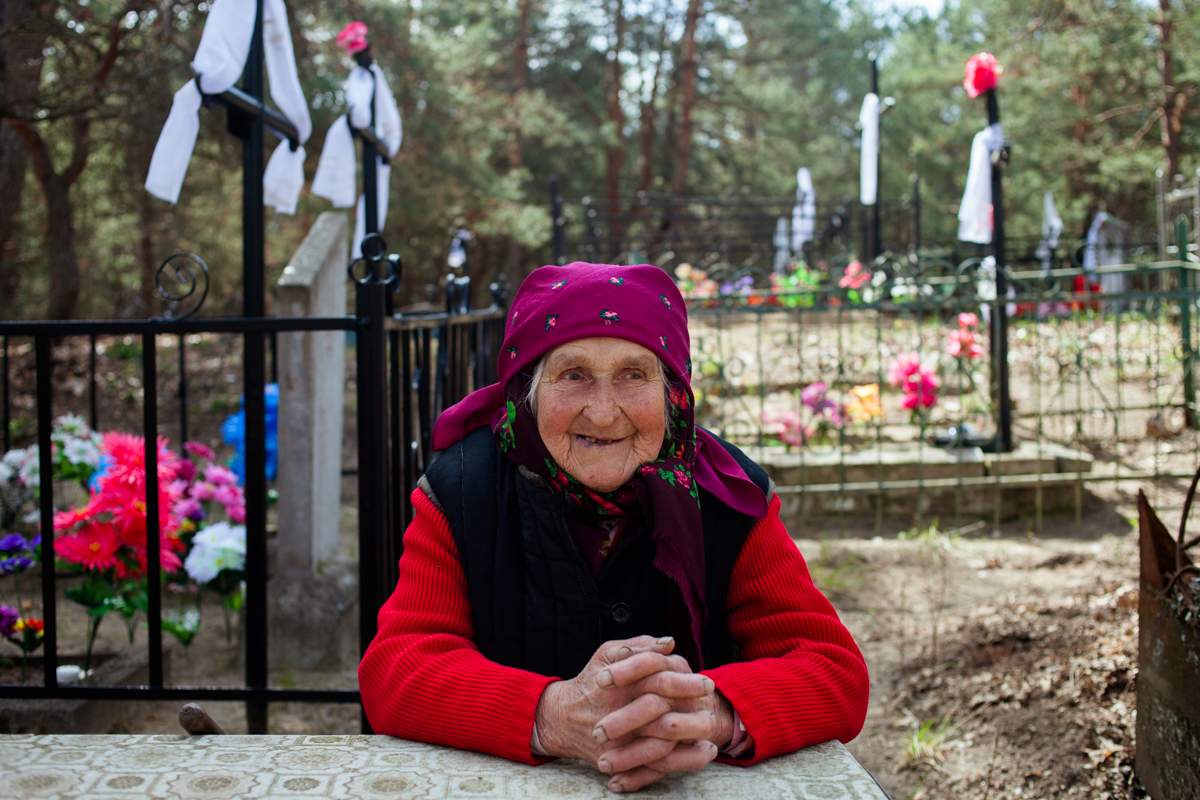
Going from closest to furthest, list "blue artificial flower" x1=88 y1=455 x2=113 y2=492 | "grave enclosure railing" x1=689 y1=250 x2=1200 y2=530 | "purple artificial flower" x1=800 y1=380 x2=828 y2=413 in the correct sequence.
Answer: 1. "blue artificial flower" x1=88 y1=455 x2=113 y2=492
2. "grave enclosure railing" x1=689 y1=250 x2=1200 y2=530
3. "purple artificial flower" x1=800 y1=380 x2=828 y2=413

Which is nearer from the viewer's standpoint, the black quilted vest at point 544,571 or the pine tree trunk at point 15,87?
the black quilted vest at point 544,571

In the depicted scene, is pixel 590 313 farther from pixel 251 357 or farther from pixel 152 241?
pixel 152 241

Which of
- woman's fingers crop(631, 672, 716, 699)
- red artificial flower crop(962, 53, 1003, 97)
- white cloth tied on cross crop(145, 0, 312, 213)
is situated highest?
red artificial flower crop(962, 53, 1003, 97)

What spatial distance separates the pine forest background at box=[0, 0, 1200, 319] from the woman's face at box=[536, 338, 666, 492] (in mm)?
4818

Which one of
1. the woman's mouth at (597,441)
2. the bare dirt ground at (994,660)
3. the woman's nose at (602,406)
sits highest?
the woman's nose at (602,406)

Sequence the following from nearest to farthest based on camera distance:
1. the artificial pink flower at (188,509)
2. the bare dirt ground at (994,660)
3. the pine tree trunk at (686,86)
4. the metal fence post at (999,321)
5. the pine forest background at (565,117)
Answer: the bare dirt ground at (994,660) → the artificial pink flower at (188,509) → the metal fence post at (999,321) → the pine forest background at (565,117) → the pine tree trunk at (686,86)

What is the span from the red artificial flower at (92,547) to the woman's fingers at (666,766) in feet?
7.72

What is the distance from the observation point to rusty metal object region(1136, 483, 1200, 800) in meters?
1.90

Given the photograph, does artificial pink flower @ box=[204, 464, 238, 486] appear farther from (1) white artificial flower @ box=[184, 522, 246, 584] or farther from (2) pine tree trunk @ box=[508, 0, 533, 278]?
(2) pine tree trunk @ box=[508, 0, 533, 278]

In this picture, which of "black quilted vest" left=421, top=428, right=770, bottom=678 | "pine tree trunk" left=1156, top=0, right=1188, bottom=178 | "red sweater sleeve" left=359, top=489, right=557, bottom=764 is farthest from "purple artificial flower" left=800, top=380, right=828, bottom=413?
"pine tree trunk" left=1156, top=0, right=1188, bottom=178

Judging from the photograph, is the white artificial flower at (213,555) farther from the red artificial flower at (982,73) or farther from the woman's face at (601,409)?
the red artificial flower at (982,73)

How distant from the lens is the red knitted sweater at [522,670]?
47.4 inches

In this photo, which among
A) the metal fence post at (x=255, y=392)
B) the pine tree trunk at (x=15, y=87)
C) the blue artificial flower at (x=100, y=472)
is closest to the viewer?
the metal fence post at (x=255, y=392)

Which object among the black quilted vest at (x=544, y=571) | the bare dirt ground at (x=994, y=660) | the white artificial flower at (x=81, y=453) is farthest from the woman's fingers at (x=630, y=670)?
the white artificial flower at (x=81, y=453)
